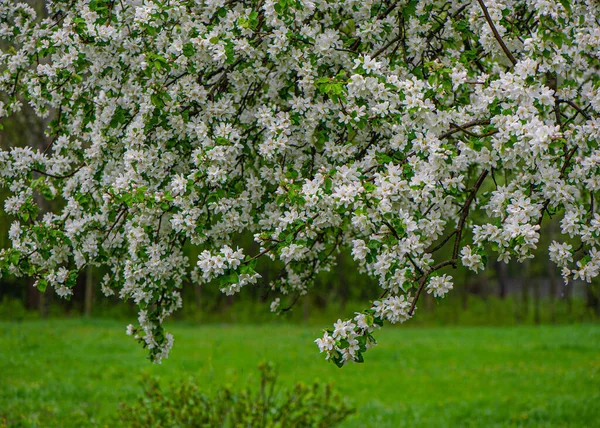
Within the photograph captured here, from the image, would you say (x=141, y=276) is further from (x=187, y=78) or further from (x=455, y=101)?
(x=455, y=101)

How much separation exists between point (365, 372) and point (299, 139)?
40.4 ft

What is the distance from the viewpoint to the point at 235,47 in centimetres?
493

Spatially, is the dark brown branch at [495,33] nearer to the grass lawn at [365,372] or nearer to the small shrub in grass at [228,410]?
the small shrub in grass at [228,410]

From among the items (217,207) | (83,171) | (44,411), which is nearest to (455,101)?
(217,207)

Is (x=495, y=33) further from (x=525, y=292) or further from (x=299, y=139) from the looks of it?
(x=525, y=292)

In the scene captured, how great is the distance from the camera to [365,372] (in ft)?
55.4

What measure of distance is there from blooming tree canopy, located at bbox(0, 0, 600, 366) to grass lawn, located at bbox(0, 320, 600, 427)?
2940mm

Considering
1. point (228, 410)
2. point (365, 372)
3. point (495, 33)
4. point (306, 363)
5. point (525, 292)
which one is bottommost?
point (365, 372)

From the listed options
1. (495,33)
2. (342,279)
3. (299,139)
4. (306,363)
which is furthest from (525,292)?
(495,33)

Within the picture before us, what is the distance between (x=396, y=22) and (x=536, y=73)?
163 centimetres

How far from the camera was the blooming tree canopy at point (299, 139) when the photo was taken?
4219mm

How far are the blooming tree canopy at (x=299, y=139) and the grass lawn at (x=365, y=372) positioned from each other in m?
2.94

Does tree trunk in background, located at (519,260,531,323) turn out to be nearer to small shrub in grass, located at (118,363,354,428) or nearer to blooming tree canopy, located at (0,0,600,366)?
small shrub in grass, located at (118,363,354,428)

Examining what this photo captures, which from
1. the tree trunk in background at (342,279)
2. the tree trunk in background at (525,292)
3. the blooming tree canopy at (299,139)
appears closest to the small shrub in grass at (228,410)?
the blooming tree canopy at (299,139)
